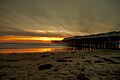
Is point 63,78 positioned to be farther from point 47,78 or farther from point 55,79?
point 47,78

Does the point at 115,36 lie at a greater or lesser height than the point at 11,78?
greater

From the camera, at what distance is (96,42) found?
1287 inches

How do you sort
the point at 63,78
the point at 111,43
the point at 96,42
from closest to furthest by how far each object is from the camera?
1. the point at 63,78
2. the point at 111,43
3. the point at 96,42

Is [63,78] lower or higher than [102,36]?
lower

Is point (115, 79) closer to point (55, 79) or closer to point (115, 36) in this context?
point (55, 79)

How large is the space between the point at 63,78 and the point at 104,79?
1786 mm

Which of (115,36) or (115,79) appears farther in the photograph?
(115,36)

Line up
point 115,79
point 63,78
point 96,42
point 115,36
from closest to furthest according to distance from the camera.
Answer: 1. point 115,79
2. point 63,78
3. point 115,36
4. point 96,42

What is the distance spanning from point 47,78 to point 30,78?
0.78 meters

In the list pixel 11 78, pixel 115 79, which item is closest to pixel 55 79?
pixel 11 78

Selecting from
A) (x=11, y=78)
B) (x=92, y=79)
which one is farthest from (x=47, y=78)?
(x=92, y=79)

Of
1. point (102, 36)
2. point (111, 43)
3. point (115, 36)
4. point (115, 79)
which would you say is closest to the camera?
point (115, 79)

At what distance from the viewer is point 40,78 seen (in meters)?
4.82

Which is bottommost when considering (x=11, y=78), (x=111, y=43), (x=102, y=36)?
(x=11, y=78)
